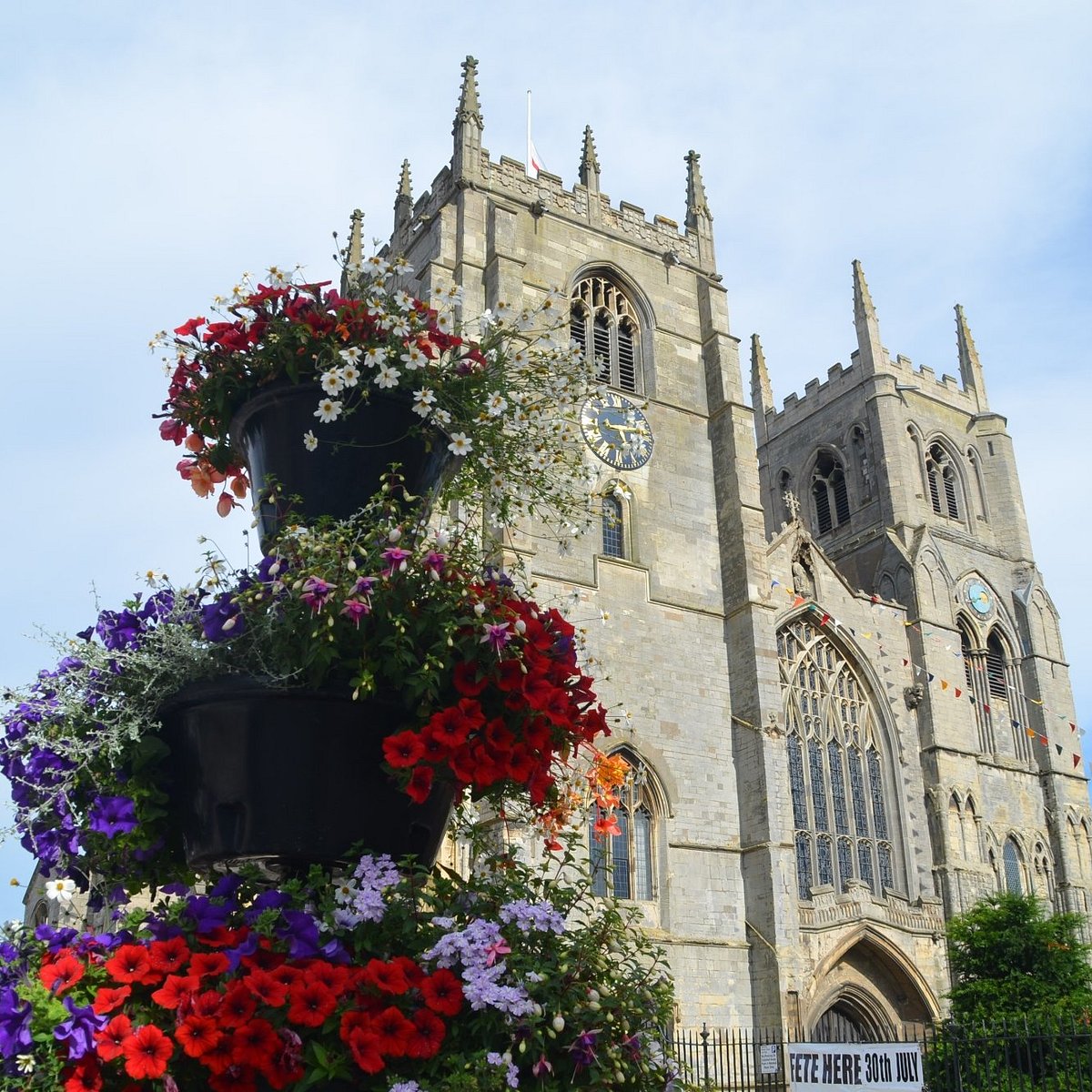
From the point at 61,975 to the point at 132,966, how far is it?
0.14 m

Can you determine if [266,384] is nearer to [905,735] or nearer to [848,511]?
[905,735]

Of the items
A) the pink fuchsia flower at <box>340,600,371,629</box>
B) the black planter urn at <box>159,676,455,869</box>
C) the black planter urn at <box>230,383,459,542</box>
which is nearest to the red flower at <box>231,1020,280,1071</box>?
the black planter urn at <box>159,676,455,869</box>

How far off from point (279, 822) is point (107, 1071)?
630 millimetres

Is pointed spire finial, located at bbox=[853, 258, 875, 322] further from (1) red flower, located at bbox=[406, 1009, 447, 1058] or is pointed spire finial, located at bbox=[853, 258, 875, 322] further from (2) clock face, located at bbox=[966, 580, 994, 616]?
(1) red flower, located at bbox=[406, 1009, 447, 1058]

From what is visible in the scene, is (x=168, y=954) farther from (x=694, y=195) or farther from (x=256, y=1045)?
(x=694, y=195)

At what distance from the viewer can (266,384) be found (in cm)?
337

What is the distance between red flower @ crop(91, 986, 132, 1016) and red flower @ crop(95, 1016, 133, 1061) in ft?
0.09

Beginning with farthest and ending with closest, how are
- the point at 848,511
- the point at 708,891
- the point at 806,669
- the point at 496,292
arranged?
the point at 848,511 → the point at 806,669 → the point at 496,292 → the point at 708,891

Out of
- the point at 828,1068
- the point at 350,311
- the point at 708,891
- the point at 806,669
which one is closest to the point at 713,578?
the point at 806,669

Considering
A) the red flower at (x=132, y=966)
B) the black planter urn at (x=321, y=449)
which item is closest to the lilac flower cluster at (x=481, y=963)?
the red flower at (x=132, y=966)

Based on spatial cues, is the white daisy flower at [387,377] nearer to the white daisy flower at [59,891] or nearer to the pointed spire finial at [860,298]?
the white daisy flower at [59,891]

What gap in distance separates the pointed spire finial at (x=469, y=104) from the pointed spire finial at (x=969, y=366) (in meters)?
18.5

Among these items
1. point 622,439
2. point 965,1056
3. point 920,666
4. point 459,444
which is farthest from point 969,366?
point 459,444

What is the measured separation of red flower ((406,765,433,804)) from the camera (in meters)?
2.73
